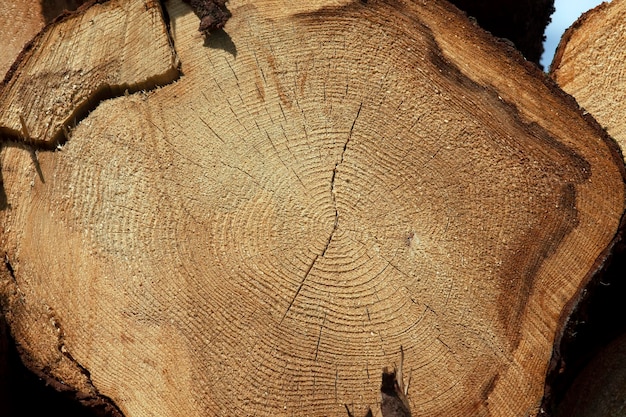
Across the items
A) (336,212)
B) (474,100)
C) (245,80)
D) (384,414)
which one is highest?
(474,100)

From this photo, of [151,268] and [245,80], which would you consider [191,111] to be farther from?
[151,268]

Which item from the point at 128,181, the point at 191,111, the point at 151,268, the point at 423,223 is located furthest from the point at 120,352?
the point at 423,223

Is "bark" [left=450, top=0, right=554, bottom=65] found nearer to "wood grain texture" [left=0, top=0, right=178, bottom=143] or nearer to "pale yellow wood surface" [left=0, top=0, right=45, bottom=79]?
"wood grain texture" [left=0, top=0, right=178, bottom=143]

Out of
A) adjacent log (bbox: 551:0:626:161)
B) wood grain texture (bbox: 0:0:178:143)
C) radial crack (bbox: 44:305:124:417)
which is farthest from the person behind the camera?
adjacent log (bbox: 551:0:626:161)

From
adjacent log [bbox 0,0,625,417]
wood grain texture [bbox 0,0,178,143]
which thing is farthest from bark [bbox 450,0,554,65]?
wood grain texture [bbox 0,0,178,143]

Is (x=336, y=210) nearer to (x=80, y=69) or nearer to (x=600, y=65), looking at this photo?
(x=80, y=69)

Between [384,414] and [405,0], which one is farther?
[405,0]
